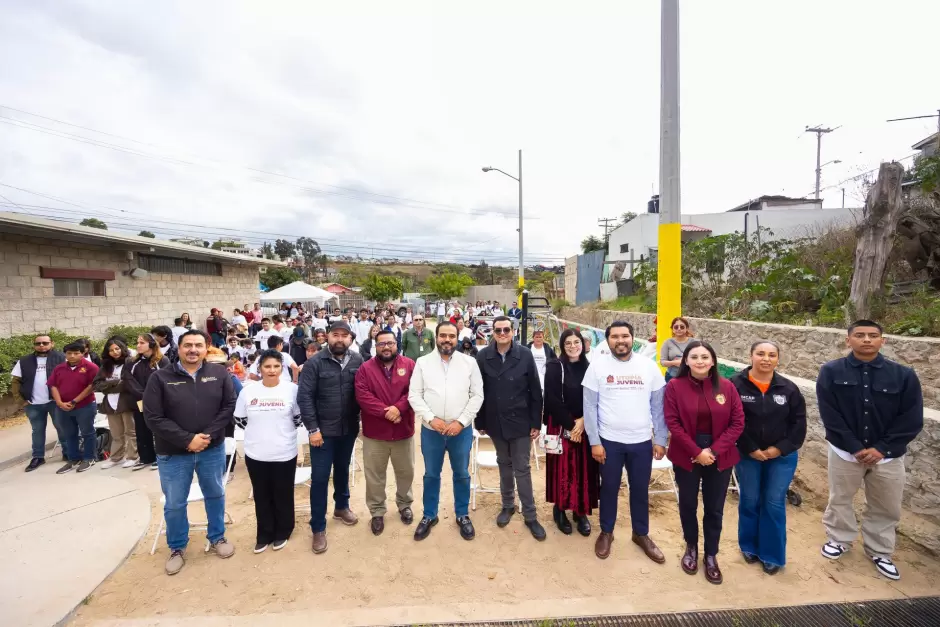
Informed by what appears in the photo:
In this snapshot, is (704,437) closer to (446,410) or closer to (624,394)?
(624,394)

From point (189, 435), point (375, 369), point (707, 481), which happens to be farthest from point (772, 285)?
point (189, 435)

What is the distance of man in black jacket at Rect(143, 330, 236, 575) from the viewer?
10.9ft

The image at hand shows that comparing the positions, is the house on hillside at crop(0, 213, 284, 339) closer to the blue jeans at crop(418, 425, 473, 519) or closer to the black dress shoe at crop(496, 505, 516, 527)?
the blue jeans at crop(418, 425, 473, 519)

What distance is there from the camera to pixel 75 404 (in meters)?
5.12

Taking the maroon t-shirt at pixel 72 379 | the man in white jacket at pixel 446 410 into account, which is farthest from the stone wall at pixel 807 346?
the maroon t-shirt at pixel 72 379

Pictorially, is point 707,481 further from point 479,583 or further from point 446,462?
point 446,462

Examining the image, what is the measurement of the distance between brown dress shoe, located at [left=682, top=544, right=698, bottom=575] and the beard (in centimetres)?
233

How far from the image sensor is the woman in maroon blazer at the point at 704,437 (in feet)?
10.3

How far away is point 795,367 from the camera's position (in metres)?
6.98

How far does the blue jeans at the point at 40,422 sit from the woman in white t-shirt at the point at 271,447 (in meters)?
3.45

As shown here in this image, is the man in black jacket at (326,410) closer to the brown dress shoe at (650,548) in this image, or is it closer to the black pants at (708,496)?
the brown dress shoe at (650,548)

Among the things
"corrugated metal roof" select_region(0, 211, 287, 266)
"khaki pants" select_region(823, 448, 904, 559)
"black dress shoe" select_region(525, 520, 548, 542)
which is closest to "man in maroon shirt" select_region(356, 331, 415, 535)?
"black dress shoe" select_region(525, 520, 548, 542)

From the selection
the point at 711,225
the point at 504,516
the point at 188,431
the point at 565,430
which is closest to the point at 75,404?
the point at 188,431

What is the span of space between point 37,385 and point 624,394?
21.5 ft
